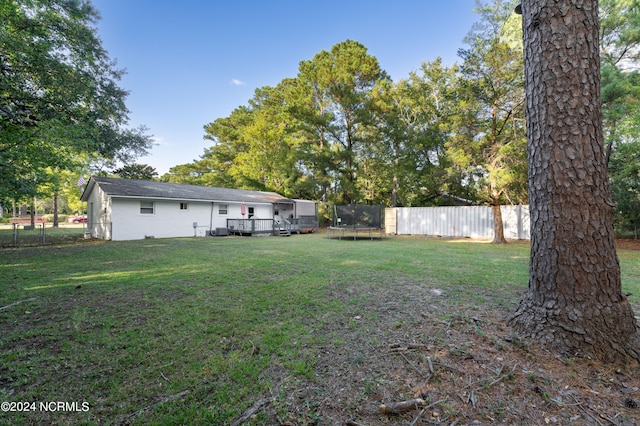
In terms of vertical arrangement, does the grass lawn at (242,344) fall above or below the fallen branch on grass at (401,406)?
below

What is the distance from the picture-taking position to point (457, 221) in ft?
49.8

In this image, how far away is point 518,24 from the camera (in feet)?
30.6

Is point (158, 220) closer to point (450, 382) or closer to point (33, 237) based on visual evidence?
point (33, 237)

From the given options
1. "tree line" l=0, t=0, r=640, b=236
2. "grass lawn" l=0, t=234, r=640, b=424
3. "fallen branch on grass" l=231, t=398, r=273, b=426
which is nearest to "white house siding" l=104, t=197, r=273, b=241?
"tree line" l=0, t=0, r=640, b=236

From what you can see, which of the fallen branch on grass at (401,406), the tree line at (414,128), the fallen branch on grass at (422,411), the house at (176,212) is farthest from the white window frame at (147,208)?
the fallen branch on grass at (422,411)

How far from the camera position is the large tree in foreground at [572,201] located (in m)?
2.06

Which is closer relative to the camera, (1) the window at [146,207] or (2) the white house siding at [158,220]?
(2) the white house siding at [158,220]

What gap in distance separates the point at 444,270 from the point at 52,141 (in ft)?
37.7

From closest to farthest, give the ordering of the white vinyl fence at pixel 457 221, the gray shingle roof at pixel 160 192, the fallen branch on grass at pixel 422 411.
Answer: the fallen branch on grass at pixel 422 411 → the white vinyl fence at pixel 457 221 → the gray shingle roof at pixel 160 192

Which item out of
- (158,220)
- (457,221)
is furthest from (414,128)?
(158,220)

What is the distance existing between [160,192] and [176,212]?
138cm

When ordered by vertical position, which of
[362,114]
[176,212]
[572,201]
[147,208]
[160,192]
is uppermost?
[362,114]

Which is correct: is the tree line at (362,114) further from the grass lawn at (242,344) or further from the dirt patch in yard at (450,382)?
the dirt patch in yard at (450,382)

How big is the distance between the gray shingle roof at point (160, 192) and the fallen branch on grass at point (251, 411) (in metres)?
14.7
